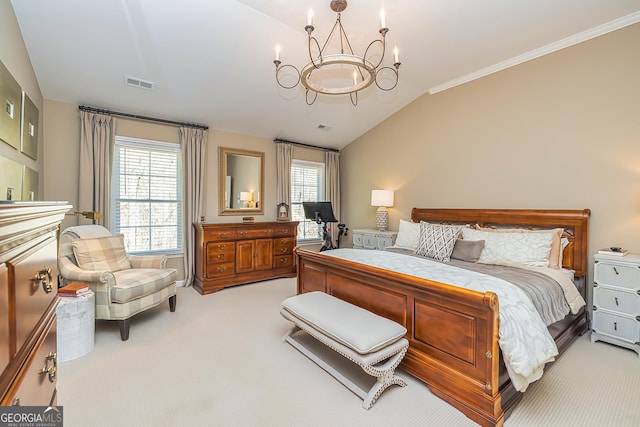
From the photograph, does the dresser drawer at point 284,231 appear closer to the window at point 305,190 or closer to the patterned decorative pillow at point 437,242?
the window at point 305,190

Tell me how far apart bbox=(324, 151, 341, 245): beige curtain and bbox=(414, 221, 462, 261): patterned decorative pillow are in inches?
110

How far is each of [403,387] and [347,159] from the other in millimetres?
4768

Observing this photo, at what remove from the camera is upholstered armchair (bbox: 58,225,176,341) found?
2879 mm

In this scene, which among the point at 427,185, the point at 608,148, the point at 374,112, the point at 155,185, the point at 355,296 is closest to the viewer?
the point at 355,296

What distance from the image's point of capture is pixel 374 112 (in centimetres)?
515

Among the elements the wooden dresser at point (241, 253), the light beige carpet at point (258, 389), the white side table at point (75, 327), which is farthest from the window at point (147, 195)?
the white side table at point (75, 327)

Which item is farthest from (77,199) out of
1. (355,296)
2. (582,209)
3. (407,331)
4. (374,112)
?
(582,209)

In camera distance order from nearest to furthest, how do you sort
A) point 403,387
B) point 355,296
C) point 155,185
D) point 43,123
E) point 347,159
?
point 403,387
point 355,296
point 43,123
point 155,185
point 347,159

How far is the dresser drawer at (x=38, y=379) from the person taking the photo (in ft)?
2.40

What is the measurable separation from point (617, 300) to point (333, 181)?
4.54 m

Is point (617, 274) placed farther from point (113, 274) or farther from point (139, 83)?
point (139, 83)

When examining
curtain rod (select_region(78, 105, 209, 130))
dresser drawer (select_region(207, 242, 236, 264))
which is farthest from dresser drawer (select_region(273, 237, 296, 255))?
curtain rod (select_region(78, 105, 209, 130))

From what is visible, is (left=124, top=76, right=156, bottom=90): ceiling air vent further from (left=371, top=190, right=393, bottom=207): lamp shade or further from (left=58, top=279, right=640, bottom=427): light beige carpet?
(left=371, top=190, right=393, bottom=207): lamp shade

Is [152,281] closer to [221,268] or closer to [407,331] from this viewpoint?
[221,268]
